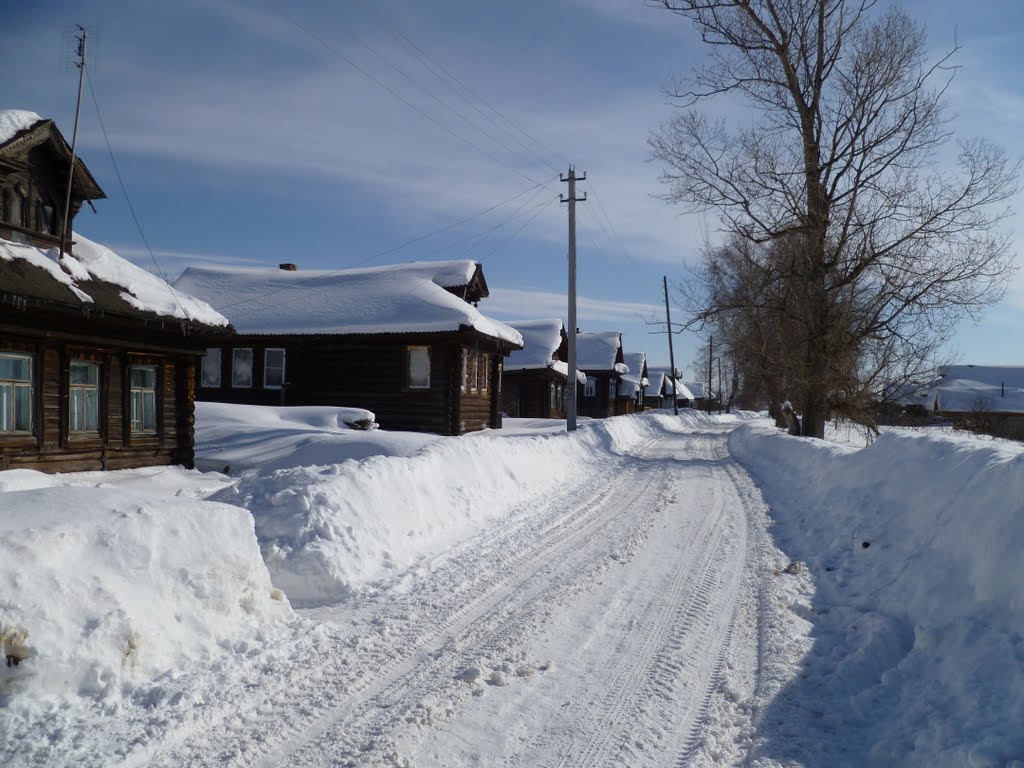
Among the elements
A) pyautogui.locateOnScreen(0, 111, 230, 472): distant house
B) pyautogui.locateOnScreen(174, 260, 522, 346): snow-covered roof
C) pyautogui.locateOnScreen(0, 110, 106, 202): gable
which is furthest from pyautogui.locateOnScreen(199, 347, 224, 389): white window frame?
pyautogui.locateOnScreen(0, 110, 106, 202): gable

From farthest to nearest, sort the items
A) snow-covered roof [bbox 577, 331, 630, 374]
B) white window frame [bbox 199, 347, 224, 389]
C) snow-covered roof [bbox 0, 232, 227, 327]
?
snow-covered roof [bbox 577, 331, 630, 374] → white window frame [bbox 199, 347, 224, 389] → snow-covered roof [bbox 0, 232, 227, 327]

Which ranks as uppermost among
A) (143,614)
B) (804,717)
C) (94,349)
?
(94,349)

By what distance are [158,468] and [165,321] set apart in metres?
3.14

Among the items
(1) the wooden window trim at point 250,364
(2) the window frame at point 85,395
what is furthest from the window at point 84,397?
(1) the wooden window trim at point 250,364

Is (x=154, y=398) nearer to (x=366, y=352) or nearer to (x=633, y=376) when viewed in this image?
(x=366, y=352)

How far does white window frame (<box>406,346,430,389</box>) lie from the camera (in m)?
22.3

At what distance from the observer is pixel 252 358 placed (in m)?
23.5

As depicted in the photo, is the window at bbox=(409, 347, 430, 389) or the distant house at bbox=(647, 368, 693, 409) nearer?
the window at bbox=(409, 347, 430, 389)

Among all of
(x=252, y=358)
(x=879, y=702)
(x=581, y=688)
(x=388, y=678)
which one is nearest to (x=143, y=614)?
(x=388, y=678)

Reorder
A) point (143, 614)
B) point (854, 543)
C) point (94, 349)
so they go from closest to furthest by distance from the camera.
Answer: point (143, 614), point (854, 543), point (94, 349)

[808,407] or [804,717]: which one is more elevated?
[808,407]

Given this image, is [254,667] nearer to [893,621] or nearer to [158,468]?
[893,621]

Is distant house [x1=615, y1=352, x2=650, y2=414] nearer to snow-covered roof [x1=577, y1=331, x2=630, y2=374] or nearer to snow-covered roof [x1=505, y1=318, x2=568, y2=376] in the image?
snow-covered roof [x1=577, y1=331, x2=630, y2=374]

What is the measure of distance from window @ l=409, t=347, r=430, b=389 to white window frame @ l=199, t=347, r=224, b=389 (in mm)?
6710
